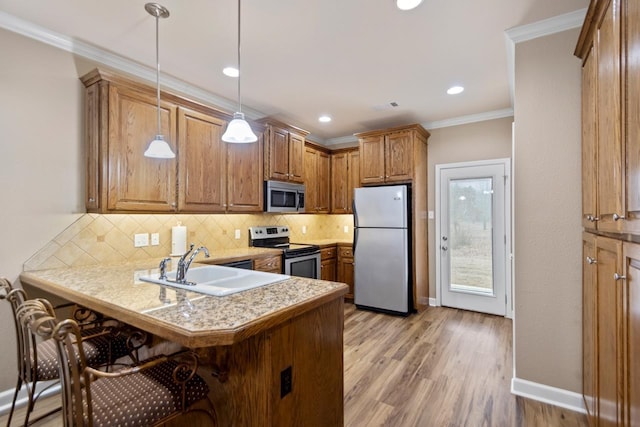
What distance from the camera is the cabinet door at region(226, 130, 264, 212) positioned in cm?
331

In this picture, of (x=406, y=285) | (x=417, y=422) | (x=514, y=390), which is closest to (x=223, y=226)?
(x=406, y=285)

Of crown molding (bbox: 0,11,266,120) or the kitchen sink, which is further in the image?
crown molding (bbox: 0,11,266,120)

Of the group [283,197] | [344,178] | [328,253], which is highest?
[344,178]

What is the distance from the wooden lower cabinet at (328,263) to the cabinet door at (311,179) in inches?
26.7

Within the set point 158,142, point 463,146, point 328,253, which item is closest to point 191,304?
point 158,142

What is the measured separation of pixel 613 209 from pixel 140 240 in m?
3.29

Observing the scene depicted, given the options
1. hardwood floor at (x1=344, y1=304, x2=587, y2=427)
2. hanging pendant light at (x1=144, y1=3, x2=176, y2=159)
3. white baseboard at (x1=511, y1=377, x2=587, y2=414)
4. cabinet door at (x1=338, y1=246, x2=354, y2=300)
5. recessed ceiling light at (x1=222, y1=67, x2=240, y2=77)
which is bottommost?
hardwood floor at (x1=344, y1=304, x2=587, y2=427)

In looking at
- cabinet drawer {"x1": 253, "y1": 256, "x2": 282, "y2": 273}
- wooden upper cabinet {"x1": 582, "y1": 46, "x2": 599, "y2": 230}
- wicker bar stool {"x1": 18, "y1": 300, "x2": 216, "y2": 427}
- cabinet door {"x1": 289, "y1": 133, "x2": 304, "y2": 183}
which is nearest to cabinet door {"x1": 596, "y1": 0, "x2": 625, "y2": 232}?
wooden upper cabinet {"x1": 582, "y1": 46, "x2": 599, "y2": 230}

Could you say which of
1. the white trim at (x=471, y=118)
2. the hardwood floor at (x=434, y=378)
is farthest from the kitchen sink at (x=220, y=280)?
the white trim at (x=471, y=118)

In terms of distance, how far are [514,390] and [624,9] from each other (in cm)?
235

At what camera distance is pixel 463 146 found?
412cm

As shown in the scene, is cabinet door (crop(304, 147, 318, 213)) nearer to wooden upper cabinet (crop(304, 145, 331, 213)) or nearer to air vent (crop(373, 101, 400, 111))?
wooden upper cabinet (crop(304, 145, 331, 213))

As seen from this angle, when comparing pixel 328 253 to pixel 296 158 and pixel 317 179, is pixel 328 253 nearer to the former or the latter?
pixel 317 179

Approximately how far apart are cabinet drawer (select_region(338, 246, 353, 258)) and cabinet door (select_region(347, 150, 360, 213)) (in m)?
0.63
